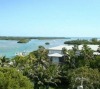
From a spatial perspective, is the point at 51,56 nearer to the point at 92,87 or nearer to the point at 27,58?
the point at 27,58

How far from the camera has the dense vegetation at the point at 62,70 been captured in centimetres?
3975

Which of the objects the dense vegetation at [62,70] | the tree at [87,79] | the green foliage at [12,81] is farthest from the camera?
the dense vegetation at [62,70]

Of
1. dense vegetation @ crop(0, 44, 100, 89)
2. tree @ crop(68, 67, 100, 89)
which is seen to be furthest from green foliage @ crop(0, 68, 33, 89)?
tree @ crop(68, 67, 100, 89)

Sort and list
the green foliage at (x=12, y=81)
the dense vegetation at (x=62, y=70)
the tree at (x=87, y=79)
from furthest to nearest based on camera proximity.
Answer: the dense vegetation at (x=62, y=70), the tree at (x=87, y=79), the green foliage at (x=12, y=81)

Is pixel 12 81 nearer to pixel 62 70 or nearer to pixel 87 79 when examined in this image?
pixel 87 79

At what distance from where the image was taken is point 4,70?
38.8 meters

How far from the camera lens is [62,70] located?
54.2 m

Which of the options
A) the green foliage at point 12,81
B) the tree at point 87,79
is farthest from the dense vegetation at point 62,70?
the green foliage at point 12,81

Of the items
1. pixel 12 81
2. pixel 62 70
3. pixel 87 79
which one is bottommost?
pixel 62 70

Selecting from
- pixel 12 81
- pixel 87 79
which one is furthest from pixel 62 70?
pixel 12 81

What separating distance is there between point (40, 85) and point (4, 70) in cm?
1120

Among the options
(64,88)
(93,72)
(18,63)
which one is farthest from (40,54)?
(93,72)

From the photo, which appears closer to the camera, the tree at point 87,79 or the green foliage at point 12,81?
the green foliage at point 12,81

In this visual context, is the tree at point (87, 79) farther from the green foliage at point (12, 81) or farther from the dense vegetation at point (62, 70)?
the green foliage at point (12, 81)
